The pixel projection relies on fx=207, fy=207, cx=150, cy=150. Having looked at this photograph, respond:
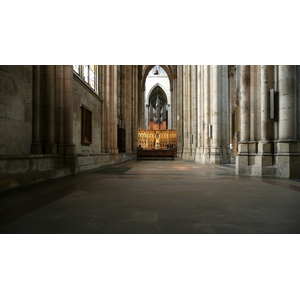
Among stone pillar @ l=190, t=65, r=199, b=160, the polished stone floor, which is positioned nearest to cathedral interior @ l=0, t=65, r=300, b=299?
A: the polished stone floor

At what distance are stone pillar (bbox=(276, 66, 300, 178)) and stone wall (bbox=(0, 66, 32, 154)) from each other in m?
Result: 7.54

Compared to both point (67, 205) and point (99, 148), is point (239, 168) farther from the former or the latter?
point (99, 148)

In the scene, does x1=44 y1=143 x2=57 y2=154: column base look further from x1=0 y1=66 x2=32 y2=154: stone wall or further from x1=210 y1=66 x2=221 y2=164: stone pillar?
x1=210 y1=66 x2=221 y2=164: stone pillar

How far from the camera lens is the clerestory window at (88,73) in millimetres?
10391

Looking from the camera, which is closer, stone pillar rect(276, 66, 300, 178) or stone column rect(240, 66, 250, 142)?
stone pillar rect(276, 66, 300, 178)

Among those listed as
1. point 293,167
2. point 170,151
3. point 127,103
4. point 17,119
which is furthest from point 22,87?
point 127,103

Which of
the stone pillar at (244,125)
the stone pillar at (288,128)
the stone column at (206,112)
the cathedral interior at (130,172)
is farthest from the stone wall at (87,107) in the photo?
the stone pillar at (288,128)

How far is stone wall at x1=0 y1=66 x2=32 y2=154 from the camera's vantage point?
16.8 ft

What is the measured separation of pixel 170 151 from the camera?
20.3m

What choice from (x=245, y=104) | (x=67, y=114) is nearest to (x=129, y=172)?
(x=67, y=114)

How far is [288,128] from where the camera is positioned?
614cm

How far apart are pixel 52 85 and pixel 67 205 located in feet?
17.2

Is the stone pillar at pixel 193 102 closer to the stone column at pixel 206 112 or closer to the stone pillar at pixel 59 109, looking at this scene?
the stone column at pixel 206 112
